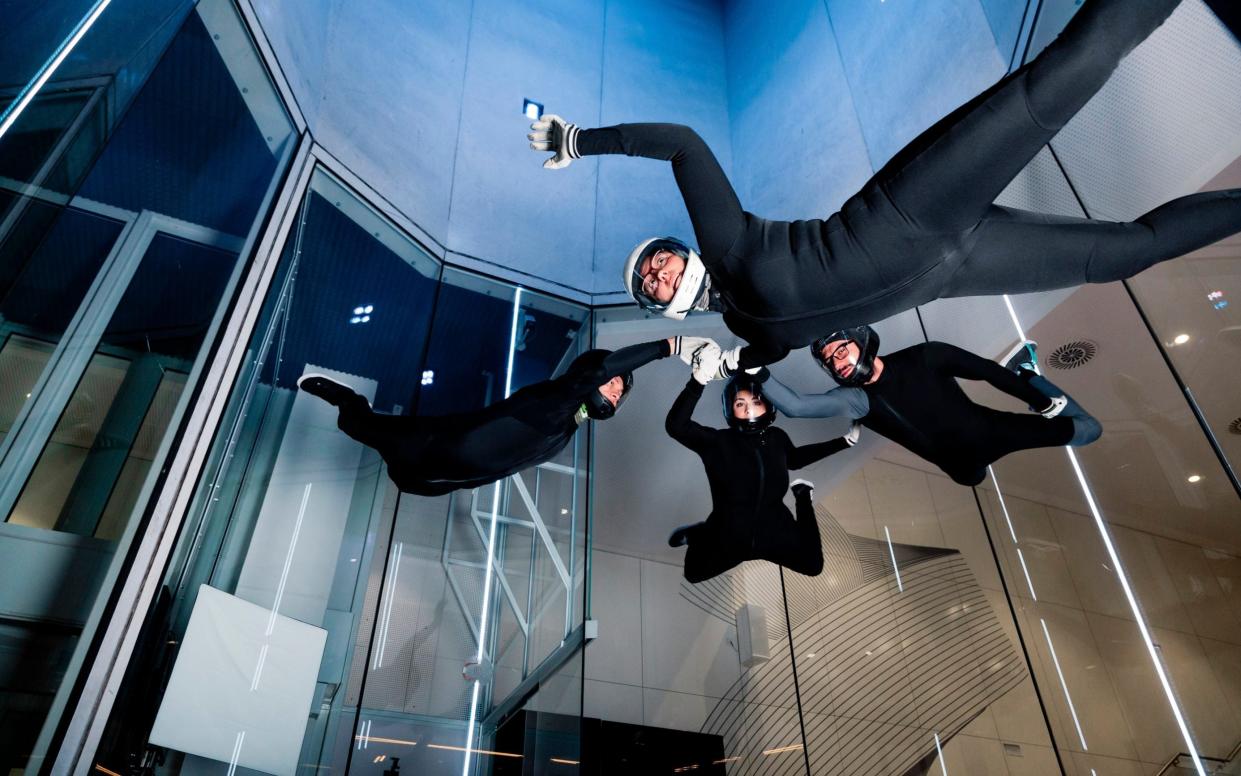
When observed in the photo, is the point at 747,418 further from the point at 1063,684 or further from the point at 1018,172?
the point at 1018,172

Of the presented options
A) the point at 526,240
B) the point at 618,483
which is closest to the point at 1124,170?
the point at 526,240

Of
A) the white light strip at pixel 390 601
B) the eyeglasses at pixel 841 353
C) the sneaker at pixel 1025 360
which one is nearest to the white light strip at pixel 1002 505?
the sneaker at pixel 1025 360

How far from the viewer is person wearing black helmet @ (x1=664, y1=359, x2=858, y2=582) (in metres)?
3.71

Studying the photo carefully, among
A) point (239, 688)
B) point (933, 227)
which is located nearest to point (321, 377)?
point (239, 688)

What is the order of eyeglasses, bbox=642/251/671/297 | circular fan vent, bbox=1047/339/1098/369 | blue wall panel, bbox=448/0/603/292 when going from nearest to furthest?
1. eyeglasses, bbox=642/251/671/297
2. circular fan vent, bbox=1047/339/1098/369
3. blue wall panel, bbox=448/0/603/292

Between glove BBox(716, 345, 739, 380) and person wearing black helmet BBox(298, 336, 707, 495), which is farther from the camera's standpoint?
person wearing black helmet BBox(298, 336, 707, 495)

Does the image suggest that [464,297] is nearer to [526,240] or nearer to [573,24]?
[526,240]

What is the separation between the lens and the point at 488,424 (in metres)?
3.25

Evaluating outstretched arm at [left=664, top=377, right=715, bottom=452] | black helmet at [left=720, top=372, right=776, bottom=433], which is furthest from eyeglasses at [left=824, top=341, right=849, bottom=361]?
outstretched arm at [left=664, top=377, right=715, bottom=452]

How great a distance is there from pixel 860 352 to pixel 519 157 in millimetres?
2663

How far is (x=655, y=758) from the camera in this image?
5.49 m

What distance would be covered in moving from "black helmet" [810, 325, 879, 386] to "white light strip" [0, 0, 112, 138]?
112 inches

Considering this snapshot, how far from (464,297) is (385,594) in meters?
1.88

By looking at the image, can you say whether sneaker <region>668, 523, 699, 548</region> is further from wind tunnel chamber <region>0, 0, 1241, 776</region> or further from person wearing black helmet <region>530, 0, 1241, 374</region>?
person wearing black helmet <region>530, 0, 1241, 374</region>
